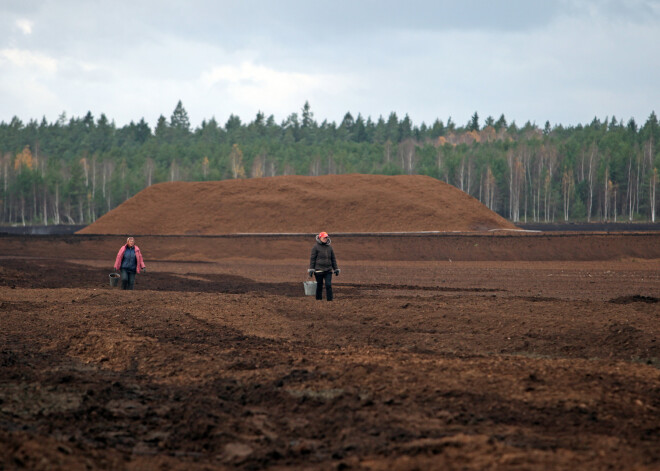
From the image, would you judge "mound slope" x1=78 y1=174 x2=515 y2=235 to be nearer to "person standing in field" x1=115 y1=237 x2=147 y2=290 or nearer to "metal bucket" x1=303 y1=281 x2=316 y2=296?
"person standing in field" x1=115 y1=237 x2=147 y2=290

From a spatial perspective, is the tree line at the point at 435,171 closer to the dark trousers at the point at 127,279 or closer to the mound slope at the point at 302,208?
the mound slope at the point at 302,208

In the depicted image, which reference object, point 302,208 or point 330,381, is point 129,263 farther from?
point 302,208

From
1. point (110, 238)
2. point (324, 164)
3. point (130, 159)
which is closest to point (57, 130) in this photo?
point (130, 159)

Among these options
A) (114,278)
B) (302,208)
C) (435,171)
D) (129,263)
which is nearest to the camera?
(129,263)

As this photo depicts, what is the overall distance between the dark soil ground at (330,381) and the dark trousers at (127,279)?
38.7 inches

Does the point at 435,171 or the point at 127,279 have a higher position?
the point at 435,171

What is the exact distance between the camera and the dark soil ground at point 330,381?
5969 millimetres

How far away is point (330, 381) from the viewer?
854 cm

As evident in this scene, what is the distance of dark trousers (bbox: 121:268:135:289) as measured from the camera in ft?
61.9

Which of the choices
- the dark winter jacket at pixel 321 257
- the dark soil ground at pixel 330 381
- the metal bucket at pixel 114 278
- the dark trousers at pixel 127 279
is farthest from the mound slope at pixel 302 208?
the dark winter jacket at pixel 321 257

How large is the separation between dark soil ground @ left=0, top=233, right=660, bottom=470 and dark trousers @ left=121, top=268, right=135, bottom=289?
983 mm

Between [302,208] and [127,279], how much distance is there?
102 feet

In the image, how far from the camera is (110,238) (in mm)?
40531

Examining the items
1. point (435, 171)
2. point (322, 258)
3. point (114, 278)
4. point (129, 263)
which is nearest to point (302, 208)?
point (114, 278)
